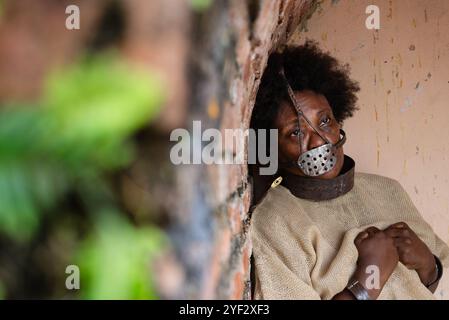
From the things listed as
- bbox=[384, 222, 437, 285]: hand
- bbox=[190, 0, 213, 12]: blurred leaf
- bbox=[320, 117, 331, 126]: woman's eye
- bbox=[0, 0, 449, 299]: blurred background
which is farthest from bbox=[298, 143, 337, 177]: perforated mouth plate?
bbox=[190, 0, 213, 12]: blurred leaf

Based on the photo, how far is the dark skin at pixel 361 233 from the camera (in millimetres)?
2281

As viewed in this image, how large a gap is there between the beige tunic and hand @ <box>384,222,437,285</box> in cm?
4

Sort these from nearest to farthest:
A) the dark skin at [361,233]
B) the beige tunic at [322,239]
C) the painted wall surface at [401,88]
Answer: the beige tunic at [322,239], the dark skin at [361,233], the painted wall surface at [401,88]

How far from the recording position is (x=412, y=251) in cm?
237

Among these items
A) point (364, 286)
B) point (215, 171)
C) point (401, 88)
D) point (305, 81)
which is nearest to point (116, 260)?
point (215, 171)

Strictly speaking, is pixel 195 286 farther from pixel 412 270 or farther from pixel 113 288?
pixel 412 270

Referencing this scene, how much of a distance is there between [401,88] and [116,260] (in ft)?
8.13

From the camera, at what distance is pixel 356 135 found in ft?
10.1

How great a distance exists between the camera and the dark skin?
2.28m

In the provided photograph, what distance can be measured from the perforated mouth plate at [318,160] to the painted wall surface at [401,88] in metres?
0.75

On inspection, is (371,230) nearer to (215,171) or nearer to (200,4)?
(215,171)

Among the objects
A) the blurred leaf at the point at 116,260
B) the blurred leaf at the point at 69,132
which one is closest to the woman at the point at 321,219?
the blurred leaf at the point at 116,260

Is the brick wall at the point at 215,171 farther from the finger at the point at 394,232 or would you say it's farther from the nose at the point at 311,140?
the finger at the point at 394,232
